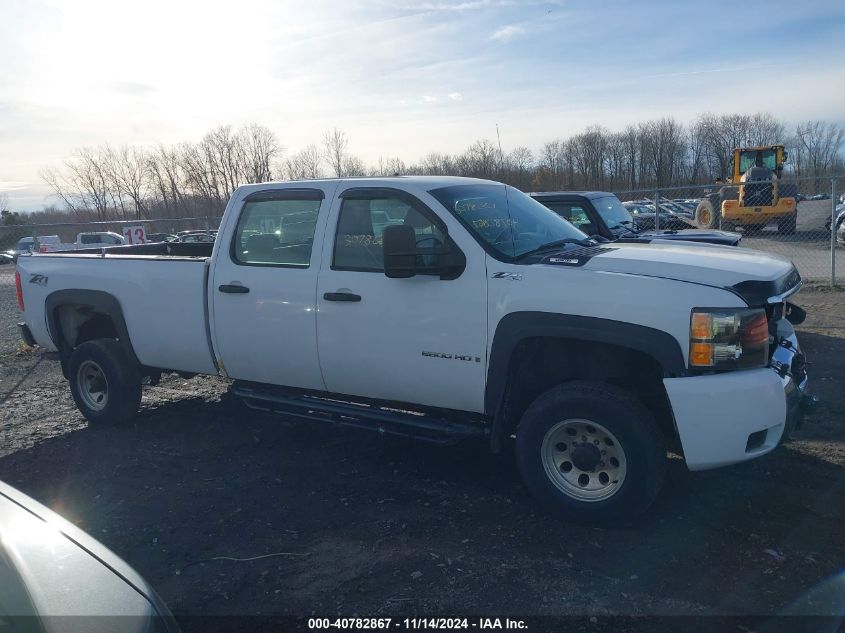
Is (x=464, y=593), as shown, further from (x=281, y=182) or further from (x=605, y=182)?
(x=605, y=182)

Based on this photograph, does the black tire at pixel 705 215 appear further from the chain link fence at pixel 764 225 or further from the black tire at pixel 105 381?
the black tire at pixel 105 381

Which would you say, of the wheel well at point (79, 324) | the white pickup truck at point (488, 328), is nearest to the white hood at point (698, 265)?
the white pickup truck at point (488, 328)

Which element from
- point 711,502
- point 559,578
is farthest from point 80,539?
point 711,502

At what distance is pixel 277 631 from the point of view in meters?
3.26

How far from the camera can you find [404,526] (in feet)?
13.9

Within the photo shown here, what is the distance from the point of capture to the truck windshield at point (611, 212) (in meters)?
9.52

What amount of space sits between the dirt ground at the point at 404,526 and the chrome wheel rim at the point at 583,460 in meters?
0.25

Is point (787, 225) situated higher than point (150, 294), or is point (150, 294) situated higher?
point (150, 294)

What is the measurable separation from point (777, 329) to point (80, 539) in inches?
154

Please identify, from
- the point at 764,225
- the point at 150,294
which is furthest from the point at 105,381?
the point at 764,225

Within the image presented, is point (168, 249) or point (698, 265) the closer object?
point (698, 265)

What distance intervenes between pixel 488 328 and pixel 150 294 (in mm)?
3079

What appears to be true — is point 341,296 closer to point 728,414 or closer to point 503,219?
point 503,219

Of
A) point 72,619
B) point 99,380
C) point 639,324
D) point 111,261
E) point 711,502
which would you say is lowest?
point 711,502
